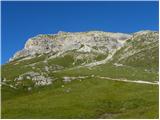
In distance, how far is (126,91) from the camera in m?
134

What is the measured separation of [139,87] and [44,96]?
1289 inches

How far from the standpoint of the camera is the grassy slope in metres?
102

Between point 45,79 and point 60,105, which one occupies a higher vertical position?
point 45,79

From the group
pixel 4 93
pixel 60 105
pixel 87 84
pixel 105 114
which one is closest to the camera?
pixel 105 114

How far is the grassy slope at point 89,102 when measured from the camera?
4018 inches

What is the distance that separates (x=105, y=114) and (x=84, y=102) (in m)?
16.1

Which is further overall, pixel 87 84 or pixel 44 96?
pixel 87 84

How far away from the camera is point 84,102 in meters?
118

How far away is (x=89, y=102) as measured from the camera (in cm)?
11738

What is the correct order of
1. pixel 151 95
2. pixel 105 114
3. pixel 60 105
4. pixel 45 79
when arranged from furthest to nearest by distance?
pixel 45 79 < pixel 151 95 < pixel 60 105 < pixel 105 114

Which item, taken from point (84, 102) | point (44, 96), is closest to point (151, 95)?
point (84, 102)

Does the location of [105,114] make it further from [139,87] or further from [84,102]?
[139,87]

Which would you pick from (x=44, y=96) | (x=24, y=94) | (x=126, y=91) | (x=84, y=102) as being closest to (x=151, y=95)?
(x=126, y=91)

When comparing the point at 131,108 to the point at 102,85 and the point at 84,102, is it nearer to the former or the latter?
the point at 84,102
